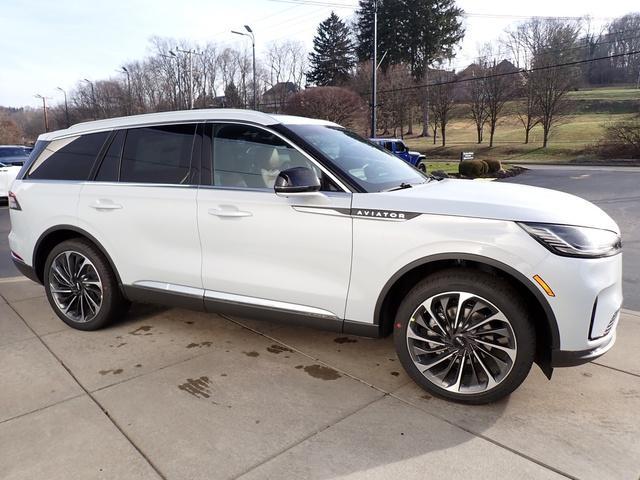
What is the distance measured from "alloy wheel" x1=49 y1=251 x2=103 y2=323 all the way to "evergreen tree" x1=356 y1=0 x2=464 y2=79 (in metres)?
61.9

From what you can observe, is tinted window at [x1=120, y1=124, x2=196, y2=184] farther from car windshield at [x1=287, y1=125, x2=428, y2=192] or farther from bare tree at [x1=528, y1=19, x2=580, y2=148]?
bare tree at [x1=528, y1=19, x2=580, y2=148]

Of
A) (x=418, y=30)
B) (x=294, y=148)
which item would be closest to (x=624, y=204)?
(x=294, y=148)

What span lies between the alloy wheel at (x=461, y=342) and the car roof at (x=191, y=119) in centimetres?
167

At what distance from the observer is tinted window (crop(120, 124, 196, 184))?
11.7 feet

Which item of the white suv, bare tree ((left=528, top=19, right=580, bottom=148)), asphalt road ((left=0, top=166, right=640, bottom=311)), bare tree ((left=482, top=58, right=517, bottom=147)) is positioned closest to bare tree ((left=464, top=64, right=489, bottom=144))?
bare tree ((left=482, top=58, right=517, bottom=147))

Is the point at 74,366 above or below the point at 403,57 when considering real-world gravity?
below

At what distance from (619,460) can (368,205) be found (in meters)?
1.84

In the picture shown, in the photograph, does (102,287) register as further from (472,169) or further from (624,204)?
(472,169)

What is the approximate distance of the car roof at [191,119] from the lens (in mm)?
3396

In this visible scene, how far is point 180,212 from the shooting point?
3463 mm

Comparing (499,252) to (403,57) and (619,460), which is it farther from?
(403,57)

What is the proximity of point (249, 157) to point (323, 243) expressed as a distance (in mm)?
885

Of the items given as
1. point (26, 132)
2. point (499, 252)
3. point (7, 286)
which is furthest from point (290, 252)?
point (26, 132)

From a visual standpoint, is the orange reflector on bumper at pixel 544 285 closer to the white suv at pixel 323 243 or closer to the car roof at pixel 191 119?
the white suv at pixel 323 243
